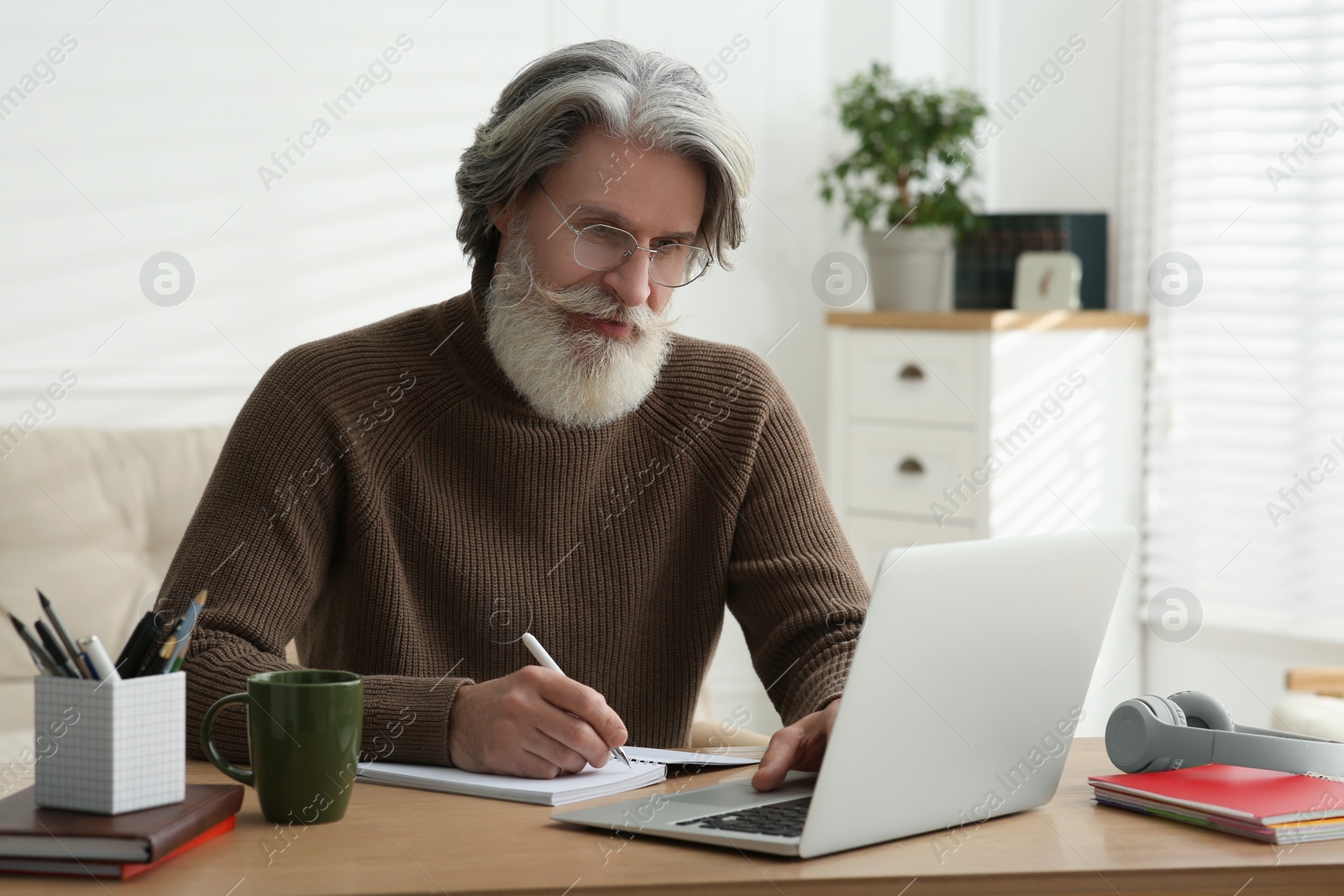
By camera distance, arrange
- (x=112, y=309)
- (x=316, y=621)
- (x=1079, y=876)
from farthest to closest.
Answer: (x=112, y=309) → (x=316, y=621) → (x=1079, y=876)

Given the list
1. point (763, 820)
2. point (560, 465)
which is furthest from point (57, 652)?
point (560, 465)

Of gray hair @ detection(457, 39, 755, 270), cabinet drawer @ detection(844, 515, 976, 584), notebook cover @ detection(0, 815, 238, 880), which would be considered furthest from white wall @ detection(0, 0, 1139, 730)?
notebook cover @ detection(0, 815, 238, 880)

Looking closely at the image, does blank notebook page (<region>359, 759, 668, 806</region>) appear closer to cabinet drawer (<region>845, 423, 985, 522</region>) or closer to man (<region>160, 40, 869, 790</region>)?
man (<region>160, 40, 869, 790</region>)

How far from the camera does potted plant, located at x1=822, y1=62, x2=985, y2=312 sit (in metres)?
3.71

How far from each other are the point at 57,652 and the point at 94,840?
0.15m

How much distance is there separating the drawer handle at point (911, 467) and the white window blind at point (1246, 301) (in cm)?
72

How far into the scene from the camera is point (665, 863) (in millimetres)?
954

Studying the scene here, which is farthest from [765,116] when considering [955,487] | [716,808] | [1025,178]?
[716,808]

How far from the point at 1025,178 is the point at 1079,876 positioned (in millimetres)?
3504

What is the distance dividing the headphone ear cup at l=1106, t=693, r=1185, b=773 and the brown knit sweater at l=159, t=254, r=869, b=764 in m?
0.31

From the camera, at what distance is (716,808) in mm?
1082

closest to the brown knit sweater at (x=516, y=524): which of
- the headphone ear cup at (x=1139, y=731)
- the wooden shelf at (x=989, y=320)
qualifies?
the headphone ear cup at (x=1139, y=731)

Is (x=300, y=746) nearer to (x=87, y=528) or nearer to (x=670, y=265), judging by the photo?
(x=670, y=265)

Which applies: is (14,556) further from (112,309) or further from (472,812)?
(472,812)
